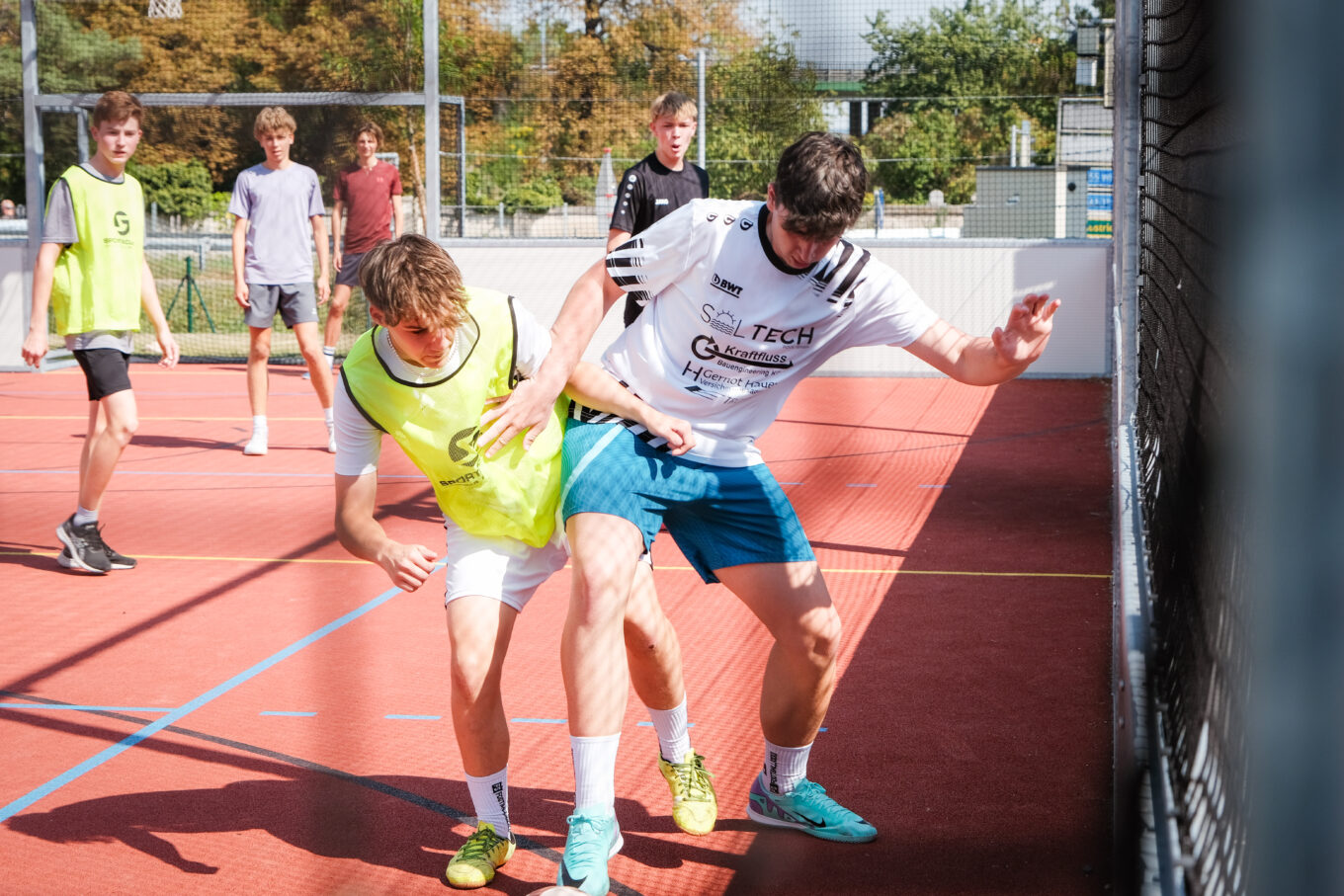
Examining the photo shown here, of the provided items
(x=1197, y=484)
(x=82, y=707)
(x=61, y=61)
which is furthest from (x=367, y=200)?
(x=1197, y=484)

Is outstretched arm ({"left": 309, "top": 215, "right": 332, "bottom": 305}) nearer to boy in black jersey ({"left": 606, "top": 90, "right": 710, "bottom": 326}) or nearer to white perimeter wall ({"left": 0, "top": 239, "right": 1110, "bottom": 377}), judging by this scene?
boy in black jersey ({"left": 606, "top": 90, "right": 710, "bottom": 326})

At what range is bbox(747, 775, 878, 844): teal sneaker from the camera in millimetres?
2926

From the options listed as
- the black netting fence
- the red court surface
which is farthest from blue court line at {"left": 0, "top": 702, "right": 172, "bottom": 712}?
the black netting fence

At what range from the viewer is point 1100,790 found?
3146mm

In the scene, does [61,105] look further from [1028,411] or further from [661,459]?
[661,459]

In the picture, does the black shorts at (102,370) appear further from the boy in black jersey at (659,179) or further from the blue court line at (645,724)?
the blue court line at (645,724)

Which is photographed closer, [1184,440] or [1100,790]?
[1184,440]

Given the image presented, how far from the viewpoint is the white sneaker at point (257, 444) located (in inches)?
314

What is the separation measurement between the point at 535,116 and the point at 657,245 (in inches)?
433

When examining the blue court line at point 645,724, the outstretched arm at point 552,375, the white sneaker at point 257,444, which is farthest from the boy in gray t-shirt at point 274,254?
the outstretched arm at point 552,375

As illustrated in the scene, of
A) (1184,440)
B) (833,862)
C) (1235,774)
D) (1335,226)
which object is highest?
(1335,226)

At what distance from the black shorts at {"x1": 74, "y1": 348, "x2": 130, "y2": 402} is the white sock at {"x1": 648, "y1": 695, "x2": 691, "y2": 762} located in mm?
2994

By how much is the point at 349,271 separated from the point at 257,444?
1.43 meters

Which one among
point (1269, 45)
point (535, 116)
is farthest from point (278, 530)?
point (535, 116)
